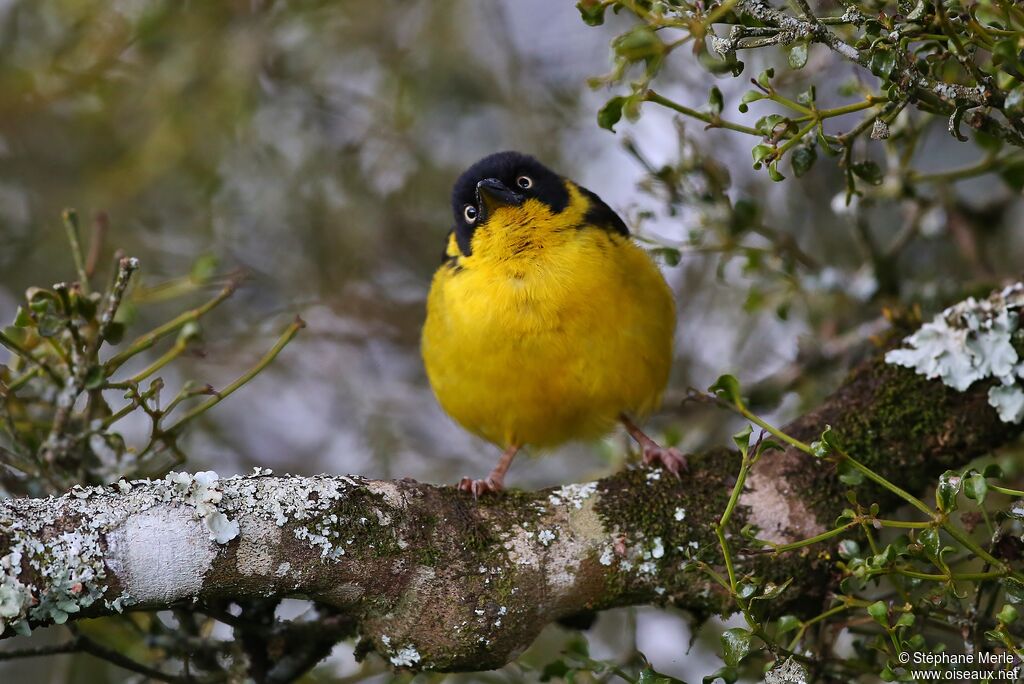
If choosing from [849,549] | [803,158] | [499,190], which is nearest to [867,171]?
[803,158]

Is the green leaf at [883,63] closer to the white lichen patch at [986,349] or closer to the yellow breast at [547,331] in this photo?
the white lichen patch at [986,349]

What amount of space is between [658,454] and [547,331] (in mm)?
528

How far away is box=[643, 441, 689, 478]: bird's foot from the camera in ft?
9.78

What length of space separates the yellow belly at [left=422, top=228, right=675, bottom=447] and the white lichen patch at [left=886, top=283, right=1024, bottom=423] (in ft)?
3.16

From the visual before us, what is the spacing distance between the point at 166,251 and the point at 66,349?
2.87 metres

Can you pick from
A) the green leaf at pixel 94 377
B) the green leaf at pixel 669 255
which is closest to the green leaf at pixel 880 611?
the green leaf at pixel 669 255

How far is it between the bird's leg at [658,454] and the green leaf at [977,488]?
39.8 inches

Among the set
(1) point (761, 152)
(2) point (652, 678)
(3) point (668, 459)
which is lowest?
(2) point (652, 678)

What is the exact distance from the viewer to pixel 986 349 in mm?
2781

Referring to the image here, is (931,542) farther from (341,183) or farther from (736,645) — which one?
A: (341,183)

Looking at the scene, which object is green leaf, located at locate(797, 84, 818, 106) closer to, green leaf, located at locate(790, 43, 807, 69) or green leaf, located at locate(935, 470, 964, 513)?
green leaf, located at locate(790, 43, 807, 69)

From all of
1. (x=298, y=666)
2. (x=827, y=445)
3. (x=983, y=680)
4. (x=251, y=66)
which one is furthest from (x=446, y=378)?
(x=251, y=66)

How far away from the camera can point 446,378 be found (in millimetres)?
3641

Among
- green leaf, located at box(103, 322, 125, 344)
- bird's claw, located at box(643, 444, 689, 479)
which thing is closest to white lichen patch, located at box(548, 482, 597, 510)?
bird's claw, located at box(643, 444, 689, 479)
